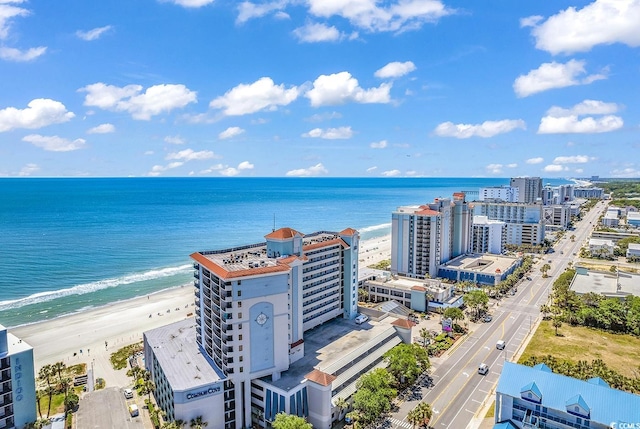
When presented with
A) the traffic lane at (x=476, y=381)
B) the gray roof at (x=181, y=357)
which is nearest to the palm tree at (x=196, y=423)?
the gray roof at (x=181, y=357)

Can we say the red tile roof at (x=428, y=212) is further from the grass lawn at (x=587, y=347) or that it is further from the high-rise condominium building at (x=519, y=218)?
the high-rise condominium building at (x=519, y=218)

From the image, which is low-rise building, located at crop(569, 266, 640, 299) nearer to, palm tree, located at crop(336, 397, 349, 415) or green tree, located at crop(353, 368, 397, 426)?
green tree, located at crop(353, 368, 397, 426)

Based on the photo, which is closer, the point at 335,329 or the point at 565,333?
the point at 335,329

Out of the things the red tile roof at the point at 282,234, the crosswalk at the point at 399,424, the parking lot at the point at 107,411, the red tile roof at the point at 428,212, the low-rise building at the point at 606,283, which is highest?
the red tile roof at the point at 282,234

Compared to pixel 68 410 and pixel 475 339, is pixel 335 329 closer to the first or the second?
pixel 475 339

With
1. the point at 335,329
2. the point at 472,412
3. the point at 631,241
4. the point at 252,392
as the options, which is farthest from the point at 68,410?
the point at 631,241

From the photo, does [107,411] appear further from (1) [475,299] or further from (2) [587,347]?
(2) [587,347]

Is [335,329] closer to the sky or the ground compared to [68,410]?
closer to the sky
